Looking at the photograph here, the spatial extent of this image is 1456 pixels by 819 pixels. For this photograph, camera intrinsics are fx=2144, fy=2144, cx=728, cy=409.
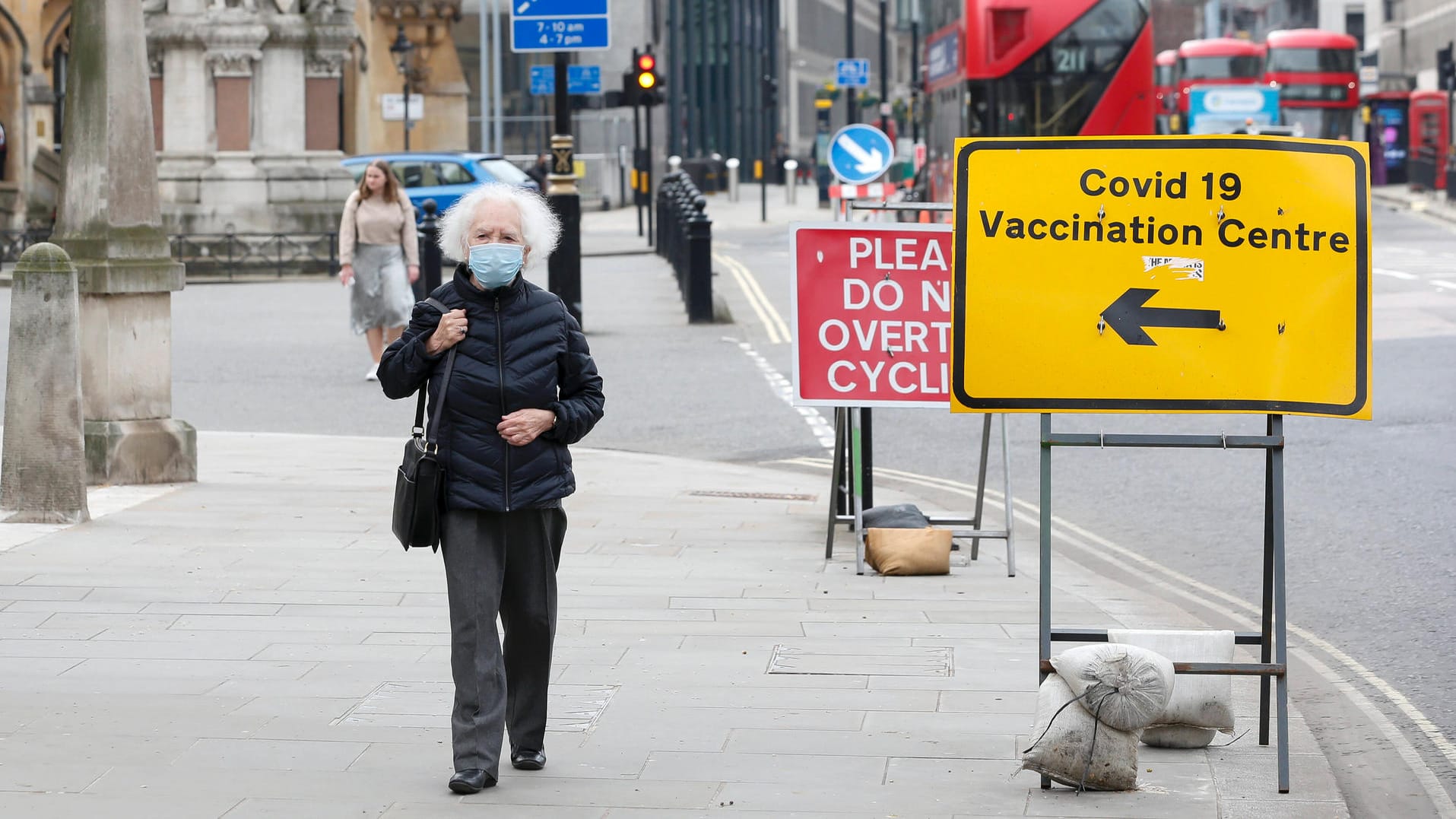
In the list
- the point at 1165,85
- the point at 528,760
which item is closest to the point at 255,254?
the point at 528,760

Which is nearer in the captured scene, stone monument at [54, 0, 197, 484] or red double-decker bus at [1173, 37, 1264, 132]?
stone monument at [54, 0, 197, 484]

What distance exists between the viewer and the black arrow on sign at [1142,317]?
A: 217 inches

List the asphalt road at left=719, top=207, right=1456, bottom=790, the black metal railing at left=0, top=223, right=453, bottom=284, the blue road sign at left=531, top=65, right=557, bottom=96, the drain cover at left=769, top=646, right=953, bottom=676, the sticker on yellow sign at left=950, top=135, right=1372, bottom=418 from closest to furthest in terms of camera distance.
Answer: the sticker on yellow sign at left=950, top=135, right=1372, bottom=418
the drain cover at left=769, top=646, right=953, bottom=676
the asphalt road at left=719, top=207, right=1456, bottom=790
the black metal railing at left=0, top=223, right=453, bottom=284
the blue road sign at left=531, top=65, right=557, bottom=96

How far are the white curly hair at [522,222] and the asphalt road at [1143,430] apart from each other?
2.75 metres

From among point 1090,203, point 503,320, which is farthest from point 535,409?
point 1090,203

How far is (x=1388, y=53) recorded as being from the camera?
8181 cm

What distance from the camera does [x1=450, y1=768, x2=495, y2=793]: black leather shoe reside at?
5.14 metres

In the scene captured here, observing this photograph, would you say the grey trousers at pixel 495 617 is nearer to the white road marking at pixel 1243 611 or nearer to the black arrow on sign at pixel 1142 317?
the black arrow on sign at pixel 1142 317

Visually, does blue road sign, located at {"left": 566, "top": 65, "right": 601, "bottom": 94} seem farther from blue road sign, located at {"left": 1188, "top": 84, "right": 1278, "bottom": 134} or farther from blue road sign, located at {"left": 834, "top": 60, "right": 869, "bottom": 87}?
blue road sign, located at {"left": 834, "top": 60, "right": 869, "bottom": 87}

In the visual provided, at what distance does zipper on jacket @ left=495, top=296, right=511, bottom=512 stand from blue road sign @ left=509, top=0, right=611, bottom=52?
575 inches

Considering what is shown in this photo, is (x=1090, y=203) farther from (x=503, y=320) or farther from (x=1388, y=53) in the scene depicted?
(x=1388, y=53)

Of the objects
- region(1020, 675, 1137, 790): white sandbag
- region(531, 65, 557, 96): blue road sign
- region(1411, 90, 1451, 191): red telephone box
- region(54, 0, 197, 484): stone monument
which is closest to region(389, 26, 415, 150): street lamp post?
region(531, 65, 557, 96): blue road sign

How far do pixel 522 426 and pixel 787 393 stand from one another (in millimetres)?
10890

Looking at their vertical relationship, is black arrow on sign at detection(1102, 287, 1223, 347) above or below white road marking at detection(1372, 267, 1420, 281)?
above
